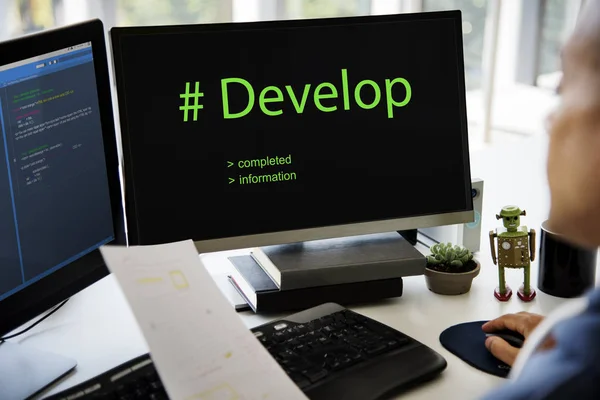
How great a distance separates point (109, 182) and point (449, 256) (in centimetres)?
60

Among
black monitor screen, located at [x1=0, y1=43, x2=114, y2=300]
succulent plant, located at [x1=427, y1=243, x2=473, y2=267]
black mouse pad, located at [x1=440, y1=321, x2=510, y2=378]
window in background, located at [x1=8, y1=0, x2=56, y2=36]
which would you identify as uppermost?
window in background, located at [x1=8, y1=0, x2=56, y2=36]

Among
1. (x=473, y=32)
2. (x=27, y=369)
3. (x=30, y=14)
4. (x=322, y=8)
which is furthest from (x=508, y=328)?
(x=473, y=32)

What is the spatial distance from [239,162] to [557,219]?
68cm

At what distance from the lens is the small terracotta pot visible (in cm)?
143

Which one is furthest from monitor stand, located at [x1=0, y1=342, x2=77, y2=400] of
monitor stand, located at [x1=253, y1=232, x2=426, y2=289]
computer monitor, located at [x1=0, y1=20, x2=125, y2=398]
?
monitor stand, located at [x1=253, y1=232, x2=426, y2=289]

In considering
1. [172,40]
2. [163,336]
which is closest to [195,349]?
[163,336]

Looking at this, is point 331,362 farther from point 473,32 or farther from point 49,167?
point 473,32

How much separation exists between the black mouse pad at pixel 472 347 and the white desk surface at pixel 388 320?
0.04 ft

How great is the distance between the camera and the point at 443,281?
56.5 inches

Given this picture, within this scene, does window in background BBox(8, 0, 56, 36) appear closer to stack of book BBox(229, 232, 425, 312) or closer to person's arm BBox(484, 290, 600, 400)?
stack of book BBox(229, 232, 425, 312)

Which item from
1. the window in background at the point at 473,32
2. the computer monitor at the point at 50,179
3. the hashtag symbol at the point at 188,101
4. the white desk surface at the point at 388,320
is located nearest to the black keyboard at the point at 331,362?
the white desk surface at the point at 388,320

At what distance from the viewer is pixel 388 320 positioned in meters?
1.35

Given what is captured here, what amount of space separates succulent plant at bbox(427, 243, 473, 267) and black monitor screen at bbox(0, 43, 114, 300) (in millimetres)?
578

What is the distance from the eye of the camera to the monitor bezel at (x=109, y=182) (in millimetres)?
1116
